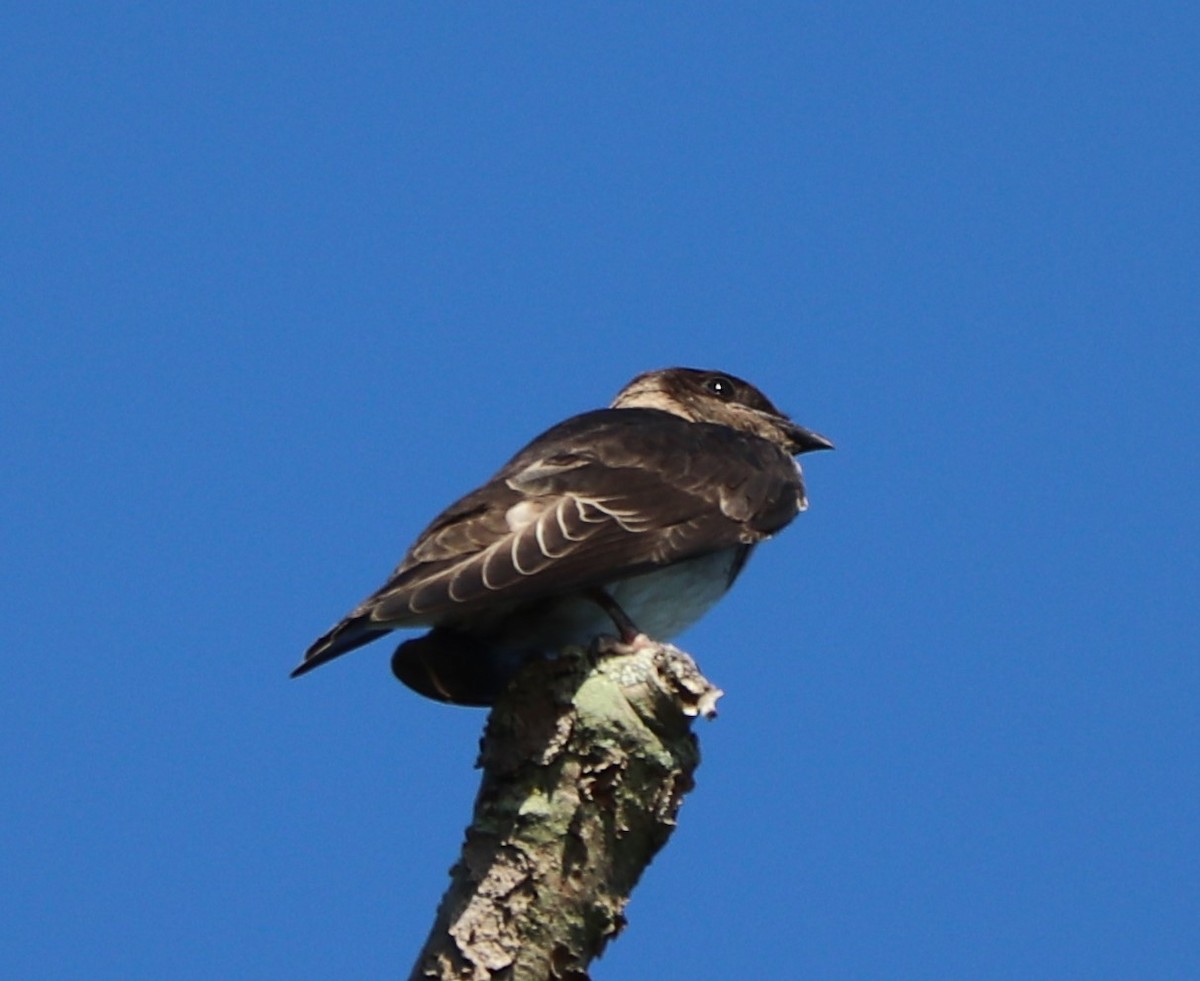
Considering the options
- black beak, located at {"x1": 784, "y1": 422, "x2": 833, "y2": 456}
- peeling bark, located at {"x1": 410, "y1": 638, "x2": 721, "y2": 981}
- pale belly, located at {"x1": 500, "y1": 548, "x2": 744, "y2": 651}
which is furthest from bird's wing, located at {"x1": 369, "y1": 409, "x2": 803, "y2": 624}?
black beak, located at {"x1": 784, "y1": 422, "x2": 833, "y2": 456}

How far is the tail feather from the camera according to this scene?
5.88 meters

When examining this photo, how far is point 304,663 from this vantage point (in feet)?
19.3

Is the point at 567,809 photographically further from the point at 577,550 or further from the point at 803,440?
the point at 803,440

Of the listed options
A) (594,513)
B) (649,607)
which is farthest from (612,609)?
(649,607)

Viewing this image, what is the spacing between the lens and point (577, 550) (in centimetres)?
627

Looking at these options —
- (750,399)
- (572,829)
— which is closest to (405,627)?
(572,829)

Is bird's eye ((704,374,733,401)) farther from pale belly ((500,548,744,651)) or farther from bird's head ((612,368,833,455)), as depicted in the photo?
pale belly ((500,548,744,651))

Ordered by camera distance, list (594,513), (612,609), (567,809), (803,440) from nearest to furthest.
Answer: (567,809)
(612,609)
(594,513)
(803,440)

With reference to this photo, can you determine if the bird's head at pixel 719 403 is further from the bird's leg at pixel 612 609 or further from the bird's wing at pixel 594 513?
the bird's leg at pixel 612 609

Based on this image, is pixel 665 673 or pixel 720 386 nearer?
pixel 665 673

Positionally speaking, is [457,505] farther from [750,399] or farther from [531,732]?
[750,399]

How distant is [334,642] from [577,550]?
86 centimetres

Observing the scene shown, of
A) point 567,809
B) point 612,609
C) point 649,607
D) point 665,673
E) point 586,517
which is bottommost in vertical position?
point 567,809

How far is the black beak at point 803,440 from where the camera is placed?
911 centimetres
